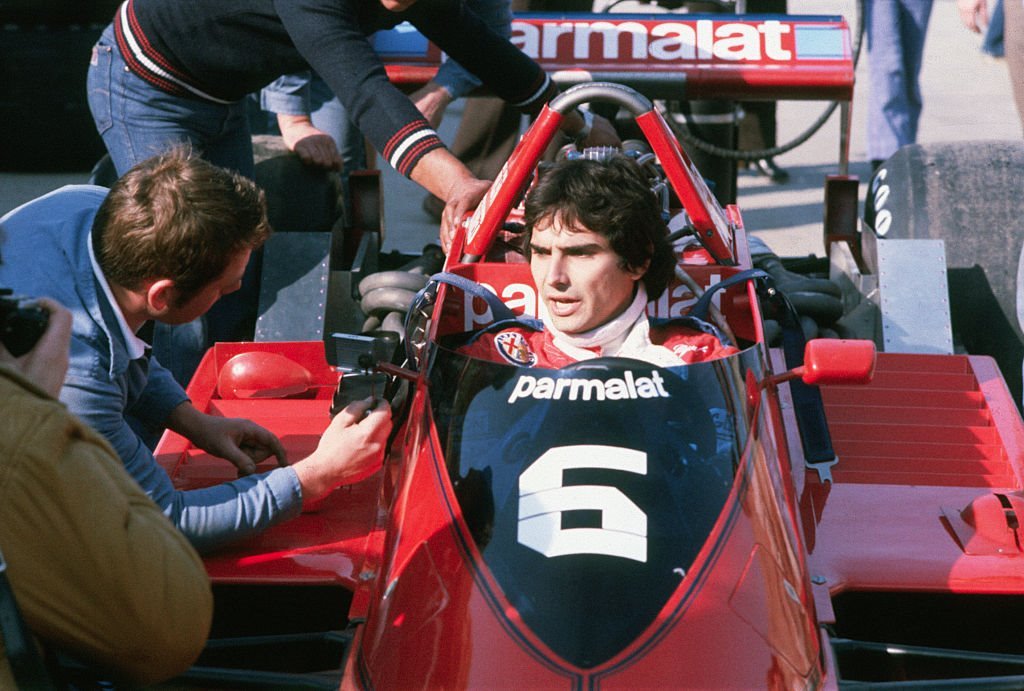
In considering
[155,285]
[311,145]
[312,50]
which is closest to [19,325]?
[155,285]

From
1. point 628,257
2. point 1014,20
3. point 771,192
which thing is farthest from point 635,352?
point 771,192

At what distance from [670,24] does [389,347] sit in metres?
2.55

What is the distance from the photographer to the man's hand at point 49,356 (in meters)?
2.09

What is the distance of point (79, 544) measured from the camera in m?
1.93

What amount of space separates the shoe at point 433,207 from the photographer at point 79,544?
204 inches

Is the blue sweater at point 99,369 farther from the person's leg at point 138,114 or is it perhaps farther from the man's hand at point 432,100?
the man's hand at point 432,100

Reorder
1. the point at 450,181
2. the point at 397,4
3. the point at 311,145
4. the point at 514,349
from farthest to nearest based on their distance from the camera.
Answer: the point at 311,145
the point at 450,181
the point at 397,4
the point at 514,349

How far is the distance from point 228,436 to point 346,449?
473mm

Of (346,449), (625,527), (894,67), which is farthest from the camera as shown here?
(894,67)

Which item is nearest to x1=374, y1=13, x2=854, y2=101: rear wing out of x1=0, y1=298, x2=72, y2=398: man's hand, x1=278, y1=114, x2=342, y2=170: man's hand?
x1=278, y1=114, x2=342, y2=170: man's hand

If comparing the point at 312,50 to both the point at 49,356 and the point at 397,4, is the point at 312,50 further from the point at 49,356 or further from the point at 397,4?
the point at 49,356

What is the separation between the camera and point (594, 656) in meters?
2.41

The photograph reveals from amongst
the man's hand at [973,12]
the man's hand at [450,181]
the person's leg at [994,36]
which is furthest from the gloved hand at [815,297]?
the person's leg at [994,36]

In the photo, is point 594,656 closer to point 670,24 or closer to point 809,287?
point 809,287
